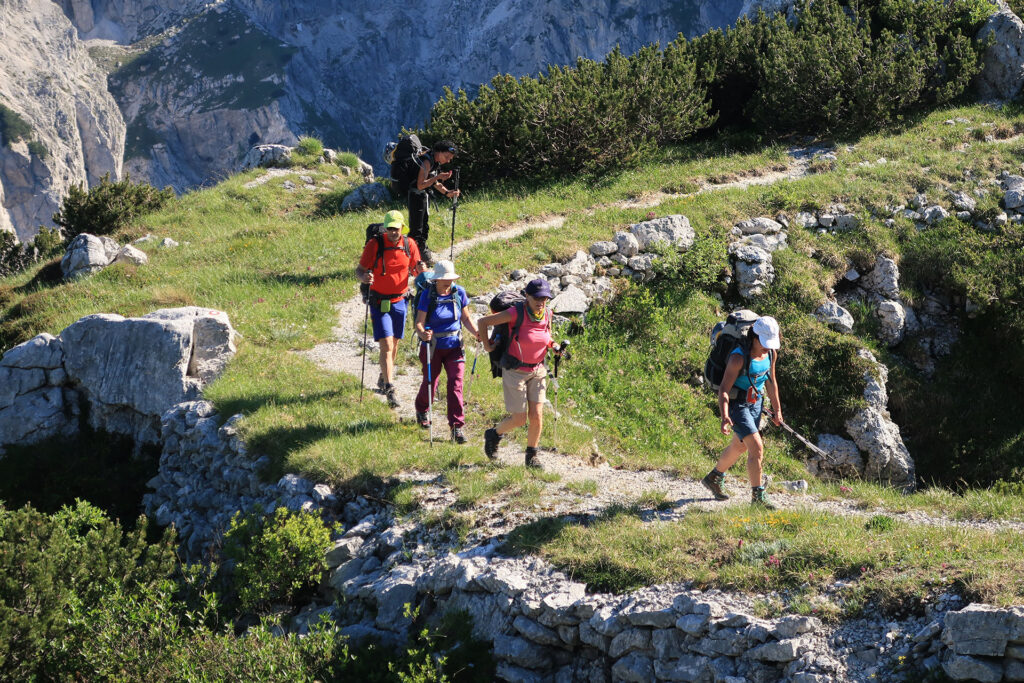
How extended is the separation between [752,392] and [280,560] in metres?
5.53

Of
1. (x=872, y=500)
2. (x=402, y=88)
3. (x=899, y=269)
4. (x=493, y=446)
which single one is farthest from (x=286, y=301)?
(x=402, y=88)

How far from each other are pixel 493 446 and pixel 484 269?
22.1ft

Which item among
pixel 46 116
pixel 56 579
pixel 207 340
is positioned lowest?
pixel 56 579

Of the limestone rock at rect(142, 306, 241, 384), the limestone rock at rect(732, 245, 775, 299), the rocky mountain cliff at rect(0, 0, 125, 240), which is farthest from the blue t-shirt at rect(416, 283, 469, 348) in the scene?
the rocky mountain cliff at rect(0, 0, 125, 240)

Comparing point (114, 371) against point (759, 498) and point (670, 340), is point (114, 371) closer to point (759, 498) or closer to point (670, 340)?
point (670, 340)

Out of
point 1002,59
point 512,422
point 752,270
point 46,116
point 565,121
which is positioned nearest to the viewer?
point 512,422

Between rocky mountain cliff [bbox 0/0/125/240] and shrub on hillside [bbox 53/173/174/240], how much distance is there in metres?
97.3

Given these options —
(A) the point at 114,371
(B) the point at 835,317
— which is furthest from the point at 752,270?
(A) the point at 114,371

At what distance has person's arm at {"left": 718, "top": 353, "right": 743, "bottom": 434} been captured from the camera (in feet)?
27.8

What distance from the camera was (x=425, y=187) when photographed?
1557 centimetres

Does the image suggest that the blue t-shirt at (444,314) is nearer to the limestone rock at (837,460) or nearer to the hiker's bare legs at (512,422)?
the hiker's bare legs at (512,422)

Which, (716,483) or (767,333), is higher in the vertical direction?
(767,333)

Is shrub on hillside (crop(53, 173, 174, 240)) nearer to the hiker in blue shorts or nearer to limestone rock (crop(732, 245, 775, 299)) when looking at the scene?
limestone rock (crop(732, 245, 775, 299))

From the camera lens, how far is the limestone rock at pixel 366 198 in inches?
880
